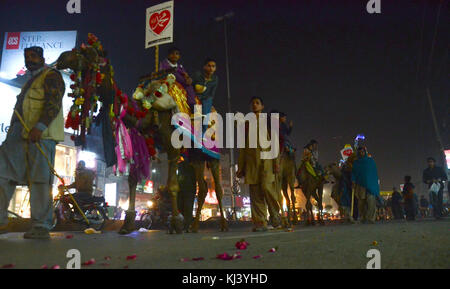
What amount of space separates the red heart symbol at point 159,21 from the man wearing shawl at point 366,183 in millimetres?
6421

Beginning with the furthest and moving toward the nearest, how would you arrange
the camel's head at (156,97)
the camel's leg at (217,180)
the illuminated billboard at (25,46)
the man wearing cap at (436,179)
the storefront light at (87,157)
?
the illuminated billboard at (25,46) < the storefront light at (87,157) < the man wearing cap at (436,179) < the camel's leg at (217,180) < the camel's head at (156,97)

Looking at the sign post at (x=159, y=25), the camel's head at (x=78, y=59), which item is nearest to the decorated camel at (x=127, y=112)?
the camel's head at (x=78, y=59)

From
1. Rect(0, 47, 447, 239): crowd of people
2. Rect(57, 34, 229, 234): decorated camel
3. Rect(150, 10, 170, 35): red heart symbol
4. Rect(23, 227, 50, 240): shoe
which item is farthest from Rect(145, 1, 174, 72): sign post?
Rect(23, 227, 50, 240): shoe

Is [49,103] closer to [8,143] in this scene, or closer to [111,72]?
[8,143]

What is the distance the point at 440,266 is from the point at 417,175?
68618 millimetres

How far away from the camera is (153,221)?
472 inches

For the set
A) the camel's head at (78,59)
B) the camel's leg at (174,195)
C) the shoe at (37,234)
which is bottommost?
the shoe at (37,234)

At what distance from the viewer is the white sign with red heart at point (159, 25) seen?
8.04 metres

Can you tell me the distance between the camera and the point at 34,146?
4.89 meters

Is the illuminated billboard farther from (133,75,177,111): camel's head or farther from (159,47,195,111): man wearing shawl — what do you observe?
(133,75,177,111): camel's head

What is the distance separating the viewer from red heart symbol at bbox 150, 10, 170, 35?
26.8 ft

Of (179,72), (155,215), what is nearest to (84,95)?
(179,72)

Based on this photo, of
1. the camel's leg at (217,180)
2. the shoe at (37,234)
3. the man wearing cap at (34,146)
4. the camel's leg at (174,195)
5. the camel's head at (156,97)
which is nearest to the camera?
the shoe at (37,234)

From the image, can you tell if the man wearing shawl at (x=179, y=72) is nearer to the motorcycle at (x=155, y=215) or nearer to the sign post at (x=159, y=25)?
the sign post at (x=159, y=25)
